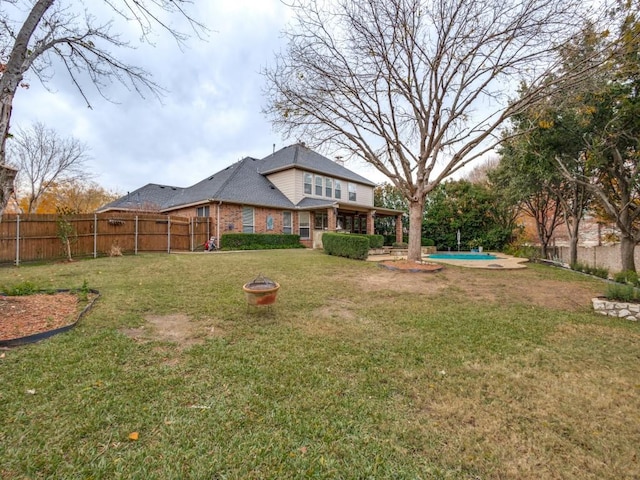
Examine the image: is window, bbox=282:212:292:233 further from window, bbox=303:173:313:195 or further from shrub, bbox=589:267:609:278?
shrub, bbox=589:267:609:278

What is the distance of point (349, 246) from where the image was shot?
1314cm

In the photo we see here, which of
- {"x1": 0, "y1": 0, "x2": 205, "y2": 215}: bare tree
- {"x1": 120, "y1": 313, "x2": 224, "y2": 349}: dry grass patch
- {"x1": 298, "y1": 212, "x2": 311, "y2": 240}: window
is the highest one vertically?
{"x1": 0, "y1": 0, "x2": 205, "y2": 215}: bare tree

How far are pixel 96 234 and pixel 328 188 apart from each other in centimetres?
1513

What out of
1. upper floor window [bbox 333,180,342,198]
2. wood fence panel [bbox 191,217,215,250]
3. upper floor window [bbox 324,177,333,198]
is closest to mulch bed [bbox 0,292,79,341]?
wood fence panel [bbox 191,217,215,250]

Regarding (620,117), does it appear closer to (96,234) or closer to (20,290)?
(20,290)

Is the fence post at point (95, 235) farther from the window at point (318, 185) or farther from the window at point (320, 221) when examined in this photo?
the window at point (318, 185)

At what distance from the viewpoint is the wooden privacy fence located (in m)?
10.3

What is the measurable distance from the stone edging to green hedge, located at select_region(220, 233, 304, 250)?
1482 centimetres

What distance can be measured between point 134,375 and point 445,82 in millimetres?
12204

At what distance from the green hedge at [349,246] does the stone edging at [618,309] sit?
26.3ft

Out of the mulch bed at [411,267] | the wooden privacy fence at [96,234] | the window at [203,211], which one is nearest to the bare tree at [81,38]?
the wooden privacy fence at [96,234]

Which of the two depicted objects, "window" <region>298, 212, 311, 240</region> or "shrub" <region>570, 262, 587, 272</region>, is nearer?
"shrub" <region>570, 262, 587, 272</region>

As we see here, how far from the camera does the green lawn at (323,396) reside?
196 cm

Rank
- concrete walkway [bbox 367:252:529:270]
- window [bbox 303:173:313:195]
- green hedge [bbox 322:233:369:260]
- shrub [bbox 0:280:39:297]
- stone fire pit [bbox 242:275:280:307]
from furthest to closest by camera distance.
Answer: window [bbox 303:173:313:195] → green hedge [bbox 322:233:369:260] → concrete walkway [bbox 367:252:529:270] → shrub [bbox 0:280:39:297] → stone fire pit [bbox 242:275:280:307]
